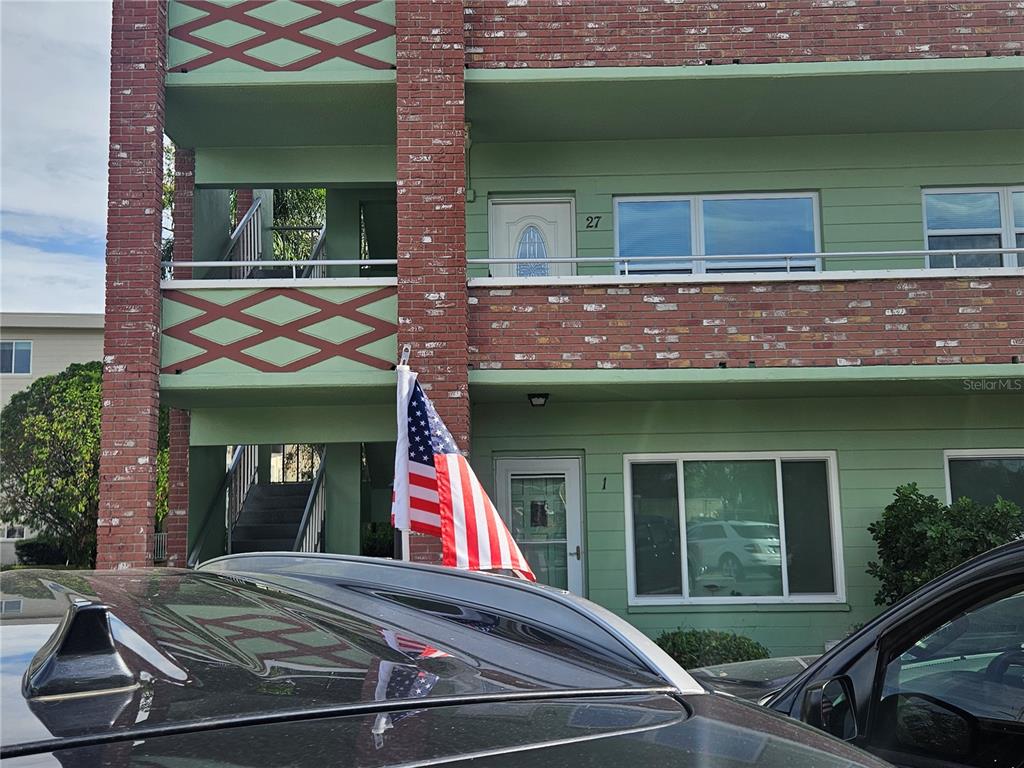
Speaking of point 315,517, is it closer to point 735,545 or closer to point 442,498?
point 442,498

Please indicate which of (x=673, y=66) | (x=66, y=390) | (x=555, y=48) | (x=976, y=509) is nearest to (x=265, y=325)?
(x=555, y=48)

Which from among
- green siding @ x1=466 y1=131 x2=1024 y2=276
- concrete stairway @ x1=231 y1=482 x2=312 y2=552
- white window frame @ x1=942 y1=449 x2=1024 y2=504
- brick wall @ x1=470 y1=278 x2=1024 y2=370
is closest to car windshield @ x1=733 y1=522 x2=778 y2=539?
white window frame @ x1=942 y1=449 x2=1024 y2=504

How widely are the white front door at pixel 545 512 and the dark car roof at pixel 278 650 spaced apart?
390 inches

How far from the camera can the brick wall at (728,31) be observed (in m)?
10.3

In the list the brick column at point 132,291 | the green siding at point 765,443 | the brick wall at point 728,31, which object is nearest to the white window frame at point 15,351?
the brick column at point 132,291

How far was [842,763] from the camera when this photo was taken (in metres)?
1.14

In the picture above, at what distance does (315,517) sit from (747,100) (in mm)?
7364

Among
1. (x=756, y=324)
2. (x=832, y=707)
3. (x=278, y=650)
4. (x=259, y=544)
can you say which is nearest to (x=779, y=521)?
(x=756, y=324)

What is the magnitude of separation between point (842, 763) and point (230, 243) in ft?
40.1

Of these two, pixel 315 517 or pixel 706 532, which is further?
pixel 315 517

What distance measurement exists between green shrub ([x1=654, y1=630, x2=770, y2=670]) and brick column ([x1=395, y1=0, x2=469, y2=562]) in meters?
3.34

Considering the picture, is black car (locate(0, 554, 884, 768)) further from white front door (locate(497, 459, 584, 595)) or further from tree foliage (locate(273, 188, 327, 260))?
tree foliage (locate(273, 188, 327, 260))

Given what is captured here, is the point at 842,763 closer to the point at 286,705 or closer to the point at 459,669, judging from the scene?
the point at 459,669

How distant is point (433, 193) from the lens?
995 cm
